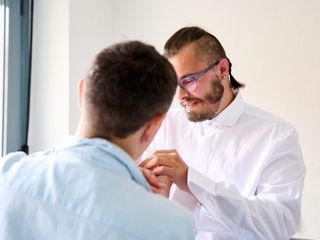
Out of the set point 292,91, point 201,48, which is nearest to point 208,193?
point 201,48

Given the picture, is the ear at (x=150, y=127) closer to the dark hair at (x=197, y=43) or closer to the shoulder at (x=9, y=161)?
the shoulder at (x=9, y=161)

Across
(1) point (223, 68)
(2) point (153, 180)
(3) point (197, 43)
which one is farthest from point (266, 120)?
(2) point (153, 180)

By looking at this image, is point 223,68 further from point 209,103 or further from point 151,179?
point 151,179

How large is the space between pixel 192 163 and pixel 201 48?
15.8 inches

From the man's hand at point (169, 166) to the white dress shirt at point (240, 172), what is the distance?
21 mm

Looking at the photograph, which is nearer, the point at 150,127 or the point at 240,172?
the point at 150,127

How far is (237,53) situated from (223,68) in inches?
19.5

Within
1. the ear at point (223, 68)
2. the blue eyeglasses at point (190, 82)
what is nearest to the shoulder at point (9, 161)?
the blue eyeglasses at point (190, 82)

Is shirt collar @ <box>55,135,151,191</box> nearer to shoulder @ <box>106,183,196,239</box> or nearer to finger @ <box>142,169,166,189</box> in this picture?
shoulder @ <box>106,183,196,239</box>

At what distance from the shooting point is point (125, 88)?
1.96 ft

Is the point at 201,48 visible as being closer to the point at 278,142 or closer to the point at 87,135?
the point at 278,142

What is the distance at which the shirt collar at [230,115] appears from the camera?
1312 mm

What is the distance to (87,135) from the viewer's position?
629 millimetres

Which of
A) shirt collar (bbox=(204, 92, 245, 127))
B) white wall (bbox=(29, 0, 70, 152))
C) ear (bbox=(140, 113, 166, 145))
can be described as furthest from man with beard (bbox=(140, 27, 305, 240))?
white wall (bbox=(29, 0, 70, 152))
